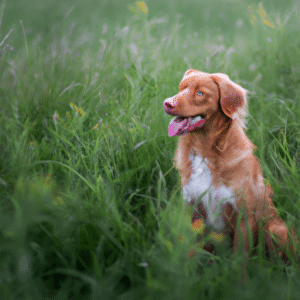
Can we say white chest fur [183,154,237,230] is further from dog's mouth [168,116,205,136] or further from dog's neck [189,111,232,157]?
dog's mouth [168,116,205,136]

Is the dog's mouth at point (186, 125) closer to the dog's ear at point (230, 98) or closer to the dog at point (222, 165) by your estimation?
the dog at point (222, 165)

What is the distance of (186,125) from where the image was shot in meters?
2.02

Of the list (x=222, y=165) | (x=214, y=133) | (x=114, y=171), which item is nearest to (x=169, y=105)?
(x=214, y=133)

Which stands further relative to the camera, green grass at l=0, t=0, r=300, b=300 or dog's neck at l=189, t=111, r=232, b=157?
dog's neck at l=189, t=111, r=232, b=157

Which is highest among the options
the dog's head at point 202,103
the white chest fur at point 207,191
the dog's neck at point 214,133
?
the dog's head at point 202,103

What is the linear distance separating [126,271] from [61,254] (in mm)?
363

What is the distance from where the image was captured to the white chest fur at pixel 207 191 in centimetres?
196

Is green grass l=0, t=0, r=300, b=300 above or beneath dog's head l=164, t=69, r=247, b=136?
beneath

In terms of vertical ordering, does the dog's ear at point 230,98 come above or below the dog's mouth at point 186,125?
above

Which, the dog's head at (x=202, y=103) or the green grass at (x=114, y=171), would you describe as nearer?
the green grass at (x=114, y=171)

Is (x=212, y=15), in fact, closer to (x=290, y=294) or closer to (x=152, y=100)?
(x=152, y=100)

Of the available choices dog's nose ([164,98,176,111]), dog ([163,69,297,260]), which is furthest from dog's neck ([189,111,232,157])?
dog's nose ([164,98,176,111])

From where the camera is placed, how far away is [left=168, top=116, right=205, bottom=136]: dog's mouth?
6.54ft

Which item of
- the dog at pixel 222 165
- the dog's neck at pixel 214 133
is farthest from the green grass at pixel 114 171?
the dog's neck at pixel 214 133
